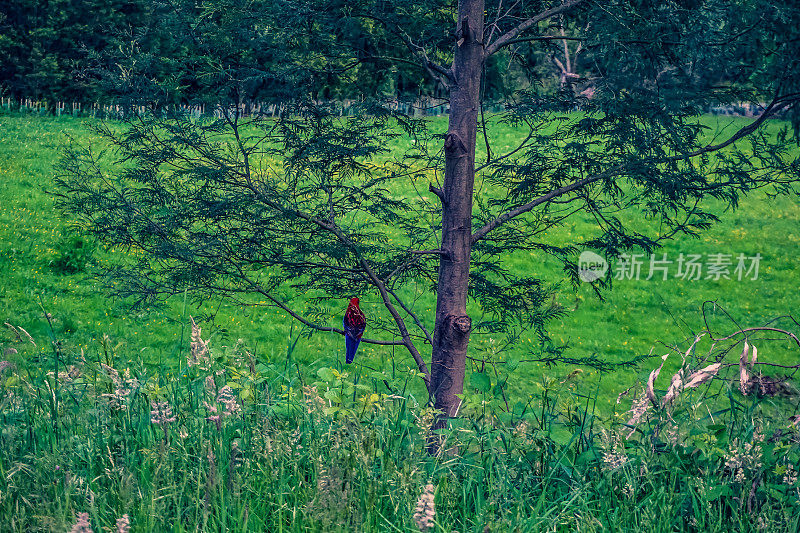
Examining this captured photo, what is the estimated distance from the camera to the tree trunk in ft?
18.0

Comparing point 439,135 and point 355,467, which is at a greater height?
point 439,135

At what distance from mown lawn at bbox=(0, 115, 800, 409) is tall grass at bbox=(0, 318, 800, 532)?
238 inches

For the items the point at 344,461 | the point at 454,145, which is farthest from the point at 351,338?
the point at 344,461

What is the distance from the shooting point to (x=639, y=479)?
273 cm

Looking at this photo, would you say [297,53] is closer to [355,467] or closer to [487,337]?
[355,467]

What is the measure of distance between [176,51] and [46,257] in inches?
429

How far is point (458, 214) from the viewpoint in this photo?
569cm

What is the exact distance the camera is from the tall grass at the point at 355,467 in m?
2.37

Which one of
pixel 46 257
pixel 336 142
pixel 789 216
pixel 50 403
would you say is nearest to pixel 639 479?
pixel 50 403

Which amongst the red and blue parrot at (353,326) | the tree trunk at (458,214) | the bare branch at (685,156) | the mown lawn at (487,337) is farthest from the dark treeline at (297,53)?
the mown lawn at (487,337)

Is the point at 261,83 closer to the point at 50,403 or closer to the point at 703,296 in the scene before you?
the point at 50,403

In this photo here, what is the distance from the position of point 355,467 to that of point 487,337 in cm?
995

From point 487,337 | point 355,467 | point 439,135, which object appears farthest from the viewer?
point 487,337

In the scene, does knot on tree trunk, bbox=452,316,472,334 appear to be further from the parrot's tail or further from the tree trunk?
the parrot's tail
